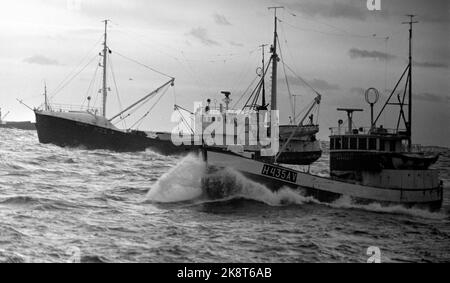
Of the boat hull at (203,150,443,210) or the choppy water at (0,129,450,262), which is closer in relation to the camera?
the choppy water at (0,129,450,262)

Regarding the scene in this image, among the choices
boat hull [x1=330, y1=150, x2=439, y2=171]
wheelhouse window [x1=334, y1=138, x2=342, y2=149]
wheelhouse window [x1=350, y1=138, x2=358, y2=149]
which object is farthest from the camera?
wheelhouse window [x1=334, y1=138, x2=342, y2=149]

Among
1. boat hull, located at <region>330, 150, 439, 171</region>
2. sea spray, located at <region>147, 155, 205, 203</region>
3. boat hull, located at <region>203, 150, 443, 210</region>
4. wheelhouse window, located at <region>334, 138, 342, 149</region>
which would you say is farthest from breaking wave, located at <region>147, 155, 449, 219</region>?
wheelhouse window, located at <region>334, 138, 342, 149</region>

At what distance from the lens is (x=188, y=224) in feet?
79.0

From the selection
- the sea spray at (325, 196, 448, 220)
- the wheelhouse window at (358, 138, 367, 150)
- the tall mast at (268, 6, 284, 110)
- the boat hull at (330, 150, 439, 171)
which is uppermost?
the tall mast at (268, 6, 284, 110)

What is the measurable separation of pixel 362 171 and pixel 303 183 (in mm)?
5232

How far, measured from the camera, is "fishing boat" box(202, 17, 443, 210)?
32.2 meters

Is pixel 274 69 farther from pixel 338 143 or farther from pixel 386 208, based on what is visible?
pixel 386 208

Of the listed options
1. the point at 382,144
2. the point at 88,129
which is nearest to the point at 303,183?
the point at 382,144

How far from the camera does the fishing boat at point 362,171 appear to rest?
32.2 metres

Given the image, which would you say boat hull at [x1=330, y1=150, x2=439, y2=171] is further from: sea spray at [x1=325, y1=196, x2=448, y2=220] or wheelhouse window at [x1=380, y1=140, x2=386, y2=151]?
sea spray at [x1=325, y1=196, x2=448, y2=220]

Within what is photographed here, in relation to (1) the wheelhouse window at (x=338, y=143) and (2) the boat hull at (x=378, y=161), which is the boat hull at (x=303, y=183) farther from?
(1) the wheelhouse window at (x=338, y=143)

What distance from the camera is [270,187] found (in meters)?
32.2

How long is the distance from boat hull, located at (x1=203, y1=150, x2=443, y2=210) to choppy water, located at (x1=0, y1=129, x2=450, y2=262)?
21.5 inches
